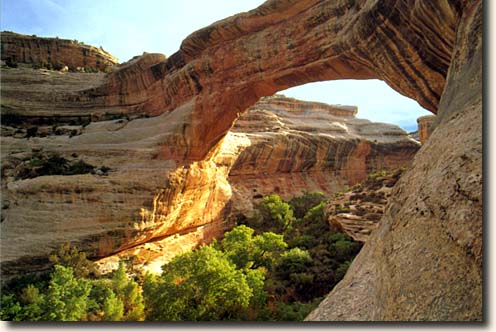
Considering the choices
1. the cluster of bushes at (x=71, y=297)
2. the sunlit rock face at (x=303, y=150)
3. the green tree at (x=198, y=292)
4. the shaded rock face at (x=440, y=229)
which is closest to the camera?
the shaded rock face at (x=440, y=229)

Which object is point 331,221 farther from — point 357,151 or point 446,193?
point 357,151

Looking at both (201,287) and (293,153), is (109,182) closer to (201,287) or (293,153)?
(201,287)

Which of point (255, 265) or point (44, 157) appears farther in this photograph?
point (44, 157)

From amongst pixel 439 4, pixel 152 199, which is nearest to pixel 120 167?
pixel 152 199

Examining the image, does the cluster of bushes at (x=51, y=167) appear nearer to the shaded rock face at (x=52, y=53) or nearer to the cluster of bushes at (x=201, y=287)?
the cluster of bushes at (x=201, y=287)

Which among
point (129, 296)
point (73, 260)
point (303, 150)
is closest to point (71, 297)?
point (129, 296)

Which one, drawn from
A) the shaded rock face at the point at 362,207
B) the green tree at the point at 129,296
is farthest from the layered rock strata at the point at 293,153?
the shaded rock face at the point at 362,207

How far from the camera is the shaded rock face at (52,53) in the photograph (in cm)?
2228

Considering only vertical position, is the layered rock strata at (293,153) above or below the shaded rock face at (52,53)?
below

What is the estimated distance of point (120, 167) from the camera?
45.8 ft

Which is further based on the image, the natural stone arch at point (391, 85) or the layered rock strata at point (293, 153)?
the layered rock strata at point (293, 153)

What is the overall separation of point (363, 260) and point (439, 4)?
5849 mm

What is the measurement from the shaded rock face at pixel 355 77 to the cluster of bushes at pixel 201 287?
2998mm

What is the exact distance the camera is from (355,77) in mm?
11789
